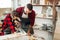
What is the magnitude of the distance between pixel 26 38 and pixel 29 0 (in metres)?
0.36

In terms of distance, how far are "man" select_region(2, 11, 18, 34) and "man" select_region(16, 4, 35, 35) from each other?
0.06 metres

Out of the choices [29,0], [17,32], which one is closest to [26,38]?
[17,32]

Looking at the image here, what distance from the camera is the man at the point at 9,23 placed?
3.45 ft

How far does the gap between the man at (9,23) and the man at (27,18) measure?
0.06 meters

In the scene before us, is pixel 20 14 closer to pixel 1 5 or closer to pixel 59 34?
pixel 1 5

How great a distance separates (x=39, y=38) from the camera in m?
1.19

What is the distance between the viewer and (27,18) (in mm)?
1137

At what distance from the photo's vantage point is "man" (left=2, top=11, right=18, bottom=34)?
1053 millimetres

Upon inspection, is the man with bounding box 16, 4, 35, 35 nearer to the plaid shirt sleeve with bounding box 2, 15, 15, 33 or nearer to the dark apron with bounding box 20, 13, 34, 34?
the dark apron with bounding box 20, 13, 34, 34

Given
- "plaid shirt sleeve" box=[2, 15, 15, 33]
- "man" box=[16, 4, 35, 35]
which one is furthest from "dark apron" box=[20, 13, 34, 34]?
"plaid shirt sleeve" box=[2, 15, 15, 33]

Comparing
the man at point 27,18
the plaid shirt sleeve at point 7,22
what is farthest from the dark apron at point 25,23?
the plaid shirt sleeve at point 7,22

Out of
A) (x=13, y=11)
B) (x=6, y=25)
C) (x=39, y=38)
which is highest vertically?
(x=13, y=11)

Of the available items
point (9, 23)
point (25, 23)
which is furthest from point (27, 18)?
point (9, 23)

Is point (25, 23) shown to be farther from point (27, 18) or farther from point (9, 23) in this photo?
point (9, 23)
